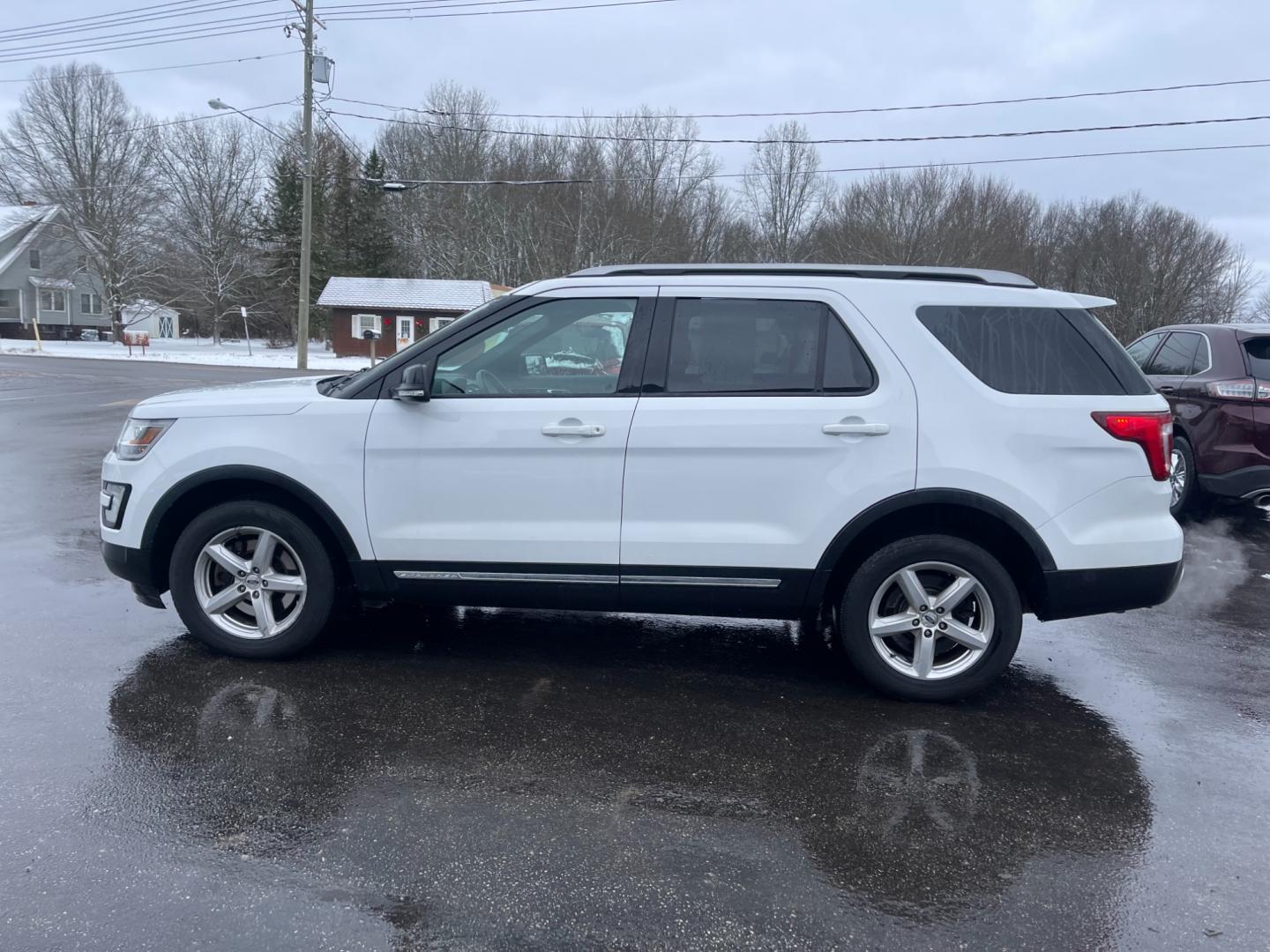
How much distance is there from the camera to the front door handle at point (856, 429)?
4.04 meters

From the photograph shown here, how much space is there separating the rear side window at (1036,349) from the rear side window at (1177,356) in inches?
210

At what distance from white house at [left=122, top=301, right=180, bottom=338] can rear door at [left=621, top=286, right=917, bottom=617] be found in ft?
187

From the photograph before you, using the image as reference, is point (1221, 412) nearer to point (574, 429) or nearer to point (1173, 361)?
point (1173, 361)

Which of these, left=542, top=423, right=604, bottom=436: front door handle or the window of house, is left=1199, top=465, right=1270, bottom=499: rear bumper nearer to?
left=542, top=423, right=604, bottom=436: front door handle

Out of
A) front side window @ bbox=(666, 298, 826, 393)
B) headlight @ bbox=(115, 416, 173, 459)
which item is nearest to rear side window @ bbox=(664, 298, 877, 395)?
front side window @ bbox=(666, 298, 826, 393)

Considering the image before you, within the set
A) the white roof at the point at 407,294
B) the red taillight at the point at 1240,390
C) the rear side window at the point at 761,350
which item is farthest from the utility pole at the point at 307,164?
the rear side window at the point at 761,350

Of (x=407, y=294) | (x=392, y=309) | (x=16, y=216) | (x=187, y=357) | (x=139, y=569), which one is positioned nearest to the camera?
(x=139, y=569)

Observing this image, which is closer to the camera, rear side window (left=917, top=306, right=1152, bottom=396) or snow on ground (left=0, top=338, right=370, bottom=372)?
rear side window (left=917, top=306, right=1152, bottom=396)

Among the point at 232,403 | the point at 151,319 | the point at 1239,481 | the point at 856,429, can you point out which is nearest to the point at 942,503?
the point at 856,429

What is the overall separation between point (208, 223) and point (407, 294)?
18483mm

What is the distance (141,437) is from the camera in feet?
14.8

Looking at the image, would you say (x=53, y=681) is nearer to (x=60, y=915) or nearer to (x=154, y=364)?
(x=60, y=915)

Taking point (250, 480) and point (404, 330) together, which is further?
point (404, 330)

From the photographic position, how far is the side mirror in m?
4.20
